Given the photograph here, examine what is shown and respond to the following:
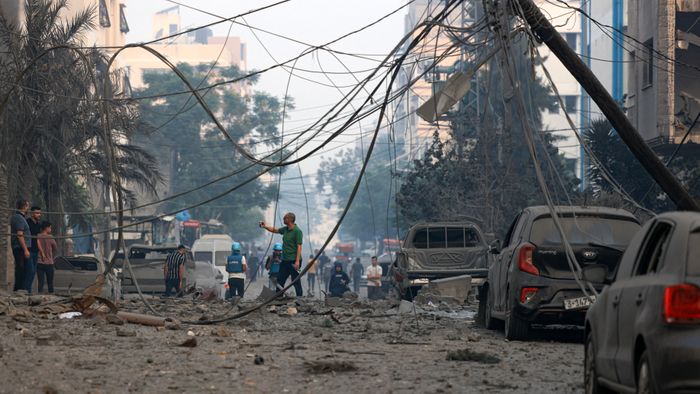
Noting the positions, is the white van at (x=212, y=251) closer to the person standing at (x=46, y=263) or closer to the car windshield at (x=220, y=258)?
the car windshield at (x=220, y=258)

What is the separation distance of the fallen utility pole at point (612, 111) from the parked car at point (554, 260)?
601mm

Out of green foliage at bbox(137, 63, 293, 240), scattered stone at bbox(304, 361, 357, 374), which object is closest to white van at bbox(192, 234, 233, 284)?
green foliage at bbox(137, 63, 293, 240)

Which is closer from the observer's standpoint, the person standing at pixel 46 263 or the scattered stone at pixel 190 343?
the scattered stone at pixel 190 343

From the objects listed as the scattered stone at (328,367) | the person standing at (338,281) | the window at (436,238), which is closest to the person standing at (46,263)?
the window at (436,238)

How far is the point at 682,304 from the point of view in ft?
20.5

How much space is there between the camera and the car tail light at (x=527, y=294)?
1339 centimetres

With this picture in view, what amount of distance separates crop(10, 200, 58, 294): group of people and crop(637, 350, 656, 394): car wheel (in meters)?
15.7

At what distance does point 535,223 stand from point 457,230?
1425cm

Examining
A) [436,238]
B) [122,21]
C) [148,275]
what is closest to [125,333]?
[436,238]

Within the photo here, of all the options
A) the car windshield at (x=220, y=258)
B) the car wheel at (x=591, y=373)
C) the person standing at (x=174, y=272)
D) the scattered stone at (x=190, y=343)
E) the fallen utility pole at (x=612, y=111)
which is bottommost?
the car windshield at (x=220, y=258)

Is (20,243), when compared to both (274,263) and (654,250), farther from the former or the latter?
(654,250)

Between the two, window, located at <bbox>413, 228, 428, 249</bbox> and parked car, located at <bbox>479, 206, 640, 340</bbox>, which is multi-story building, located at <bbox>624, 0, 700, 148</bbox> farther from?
parked car, located at <bbox>479, 206, 640, 340</bbox>

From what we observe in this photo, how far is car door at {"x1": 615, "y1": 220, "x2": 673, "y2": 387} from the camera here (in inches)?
271

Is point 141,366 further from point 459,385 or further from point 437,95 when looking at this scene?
point 437,95
